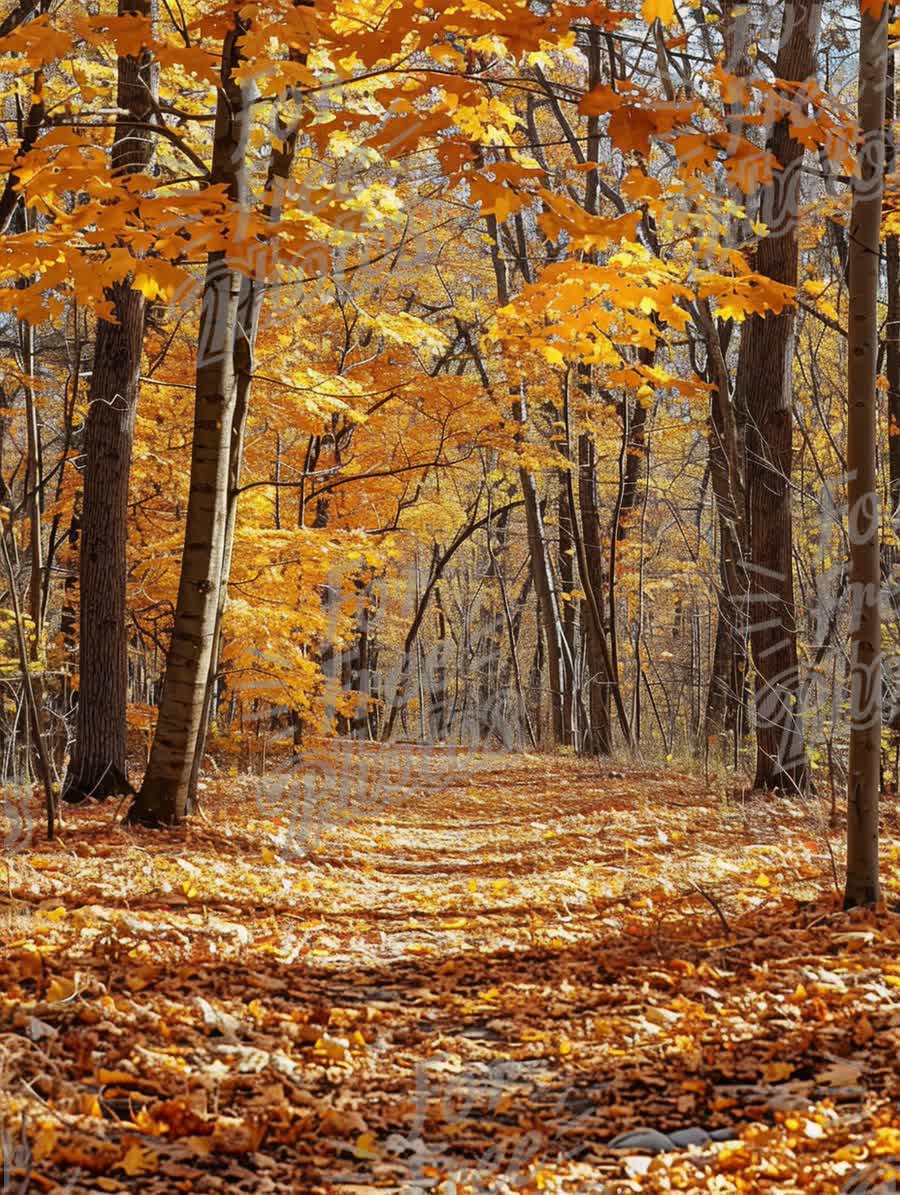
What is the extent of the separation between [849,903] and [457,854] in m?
3.32

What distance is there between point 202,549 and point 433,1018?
3.55m

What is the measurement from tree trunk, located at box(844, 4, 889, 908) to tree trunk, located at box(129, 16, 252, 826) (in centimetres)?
364

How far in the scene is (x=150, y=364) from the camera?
459 inches

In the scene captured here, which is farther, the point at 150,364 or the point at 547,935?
the point at 150,364

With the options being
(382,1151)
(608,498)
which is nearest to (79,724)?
(382,1151)

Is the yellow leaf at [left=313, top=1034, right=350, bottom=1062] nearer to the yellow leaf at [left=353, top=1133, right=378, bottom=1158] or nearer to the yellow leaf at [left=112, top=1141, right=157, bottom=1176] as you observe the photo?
the yellow leaf at [left=353, top=1133, right=378, bottom=1158]

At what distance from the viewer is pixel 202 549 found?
6.37m

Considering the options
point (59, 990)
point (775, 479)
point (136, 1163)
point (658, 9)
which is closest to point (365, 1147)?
point (136, 1163)

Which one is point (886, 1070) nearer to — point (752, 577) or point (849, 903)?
point (849, 903)

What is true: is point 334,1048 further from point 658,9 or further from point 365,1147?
point 658,9

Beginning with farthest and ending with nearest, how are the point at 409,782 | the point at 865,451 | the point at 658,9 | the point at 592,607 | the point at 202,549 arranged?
the point at 592,607 → the point at 409,782 → the point at 202,549 → the point at 865,451 → the point at 658,9

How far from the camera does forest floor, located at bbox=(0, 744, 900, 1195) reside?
2.55 meters

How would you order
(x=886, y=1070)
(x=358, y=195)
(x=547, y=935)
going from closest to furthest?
(x=886, y=1070), (x=547, y=935), (x=358, y=195)

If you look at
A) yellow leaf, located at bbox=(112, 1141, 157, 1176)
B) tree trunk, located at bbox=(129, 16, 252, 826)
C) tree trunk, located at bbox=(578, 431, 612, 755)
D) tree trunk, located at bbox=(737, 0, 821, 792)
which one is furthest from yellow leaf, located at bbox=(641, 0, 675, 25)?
tree trunk, located at bbox=(578, 431, 612, 755)
